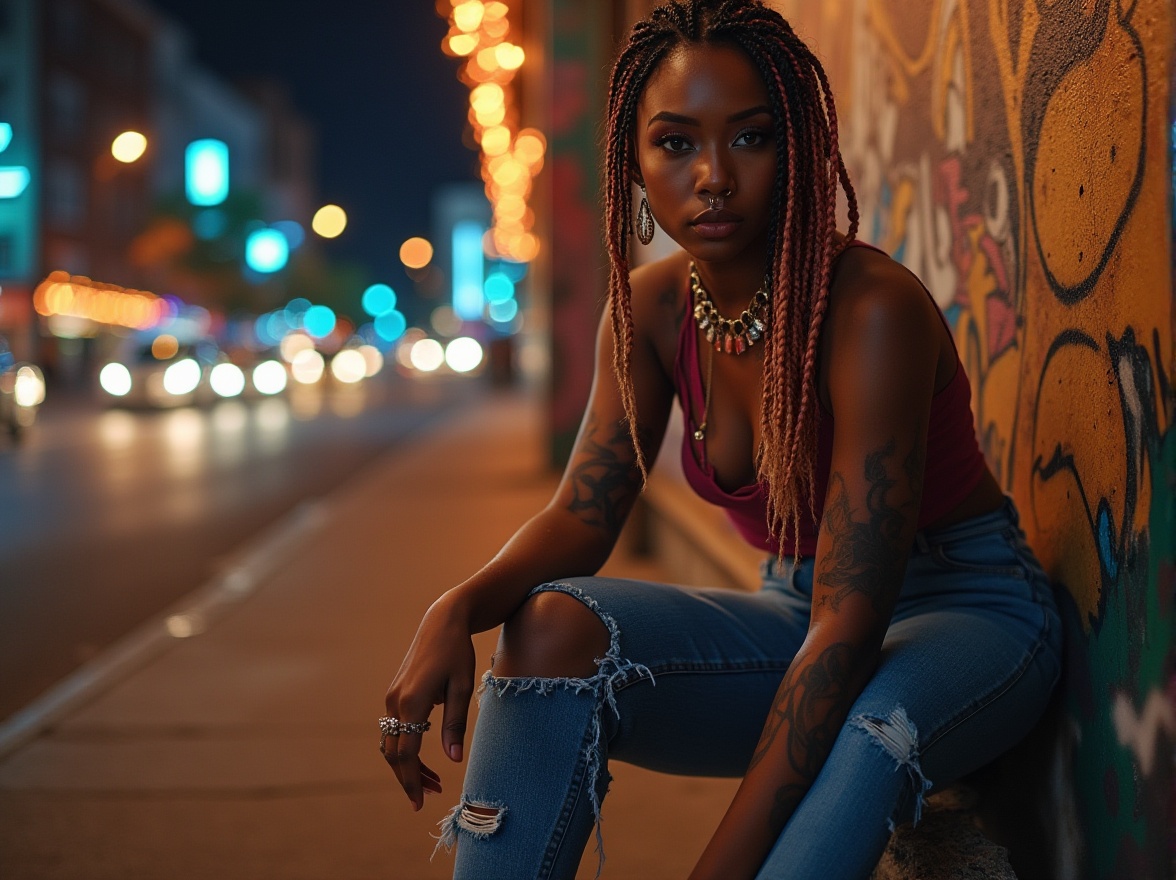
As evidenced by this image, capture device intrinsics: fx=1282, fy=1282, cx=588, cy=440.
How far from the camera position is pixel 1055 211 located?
2.11 meters

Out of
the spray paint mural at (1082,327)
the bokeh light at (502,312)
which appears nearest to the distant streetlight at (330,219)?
the spray paint mural at (1082,327)

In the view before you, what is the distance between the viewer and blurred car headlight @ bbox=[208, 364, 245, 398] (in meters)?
28.7

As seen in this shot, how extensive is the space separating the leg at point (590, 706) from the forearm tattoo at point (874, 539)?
0.97 feet

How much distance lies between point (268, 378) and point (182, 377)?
10090 mm

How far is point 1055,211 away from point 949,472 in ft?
1.54

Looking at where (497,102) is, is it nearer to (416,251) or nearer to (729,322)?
(729,322)

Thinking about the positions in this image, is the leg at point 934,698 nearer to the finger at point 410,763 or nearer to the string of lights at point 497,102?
the finger at point 410,763

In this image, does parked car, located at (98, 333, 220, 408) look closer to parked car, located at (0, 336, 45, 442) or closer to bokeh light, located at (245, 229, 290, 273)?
parked car, located at (0, 336, 45, 442)

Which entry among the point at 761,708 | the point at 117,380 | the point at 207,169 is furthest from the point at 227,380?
the point at 207,169

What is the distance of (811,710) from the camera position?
176 cm

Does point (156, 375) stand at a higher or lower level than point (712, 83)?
lower

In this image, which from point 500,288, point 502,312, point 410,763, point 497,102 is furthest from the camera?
point 502,312

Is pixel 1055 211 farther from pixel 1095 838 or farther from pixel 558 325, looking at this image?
pixel 558 325

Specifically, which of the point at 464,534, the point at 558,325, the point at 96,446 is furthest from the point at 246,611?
the point at 96,446
